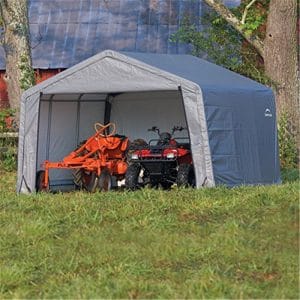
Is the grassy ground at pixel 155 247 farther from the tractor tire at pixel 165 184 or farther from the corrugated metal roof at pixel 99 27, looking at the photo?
the corrugated metal roof at pixel 99 27

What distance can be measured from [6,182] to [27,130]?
7.44 feet

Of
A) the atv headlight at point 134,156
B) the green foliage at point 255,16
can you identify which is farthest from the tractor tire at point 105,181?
the green foliage at point 255,16

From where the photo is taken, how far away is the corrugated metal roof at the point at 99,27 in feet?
77.5

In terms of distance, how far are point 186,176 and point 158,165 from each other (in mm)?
663

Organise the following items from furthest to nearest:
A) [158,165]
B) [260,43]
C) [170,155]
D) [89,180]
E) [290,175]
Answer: [260,43] < [290,175] < [89,180] < [158,165] < [170,155]

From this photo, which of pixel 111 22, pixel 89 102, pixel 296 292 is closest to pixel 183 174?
pixel 89 102

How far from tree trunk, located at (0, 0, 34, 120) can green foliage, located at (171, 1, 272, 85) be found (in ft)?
14.9

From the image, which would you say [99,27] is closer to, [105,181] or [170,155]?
[105,181]

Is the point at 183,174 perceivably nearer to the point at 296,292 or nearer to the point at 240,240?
the point at 240,240

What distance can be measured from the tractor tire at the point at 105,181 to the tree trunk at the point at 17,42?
4411 millimetres

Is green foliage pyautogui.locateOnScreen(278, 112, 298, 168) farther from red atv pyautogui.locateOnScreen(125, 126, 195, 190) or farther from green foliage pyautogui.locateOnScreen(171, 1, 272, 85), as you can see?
red atv pyautogui.locateOnScreen(125, 126, 195, 190)

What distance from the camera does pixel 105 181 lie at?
14242 mm

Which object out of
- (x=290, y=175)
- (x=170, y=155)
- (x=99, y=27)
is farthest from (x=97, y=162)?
(x=99, y=27)

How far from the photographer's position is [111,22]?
2470 cm
